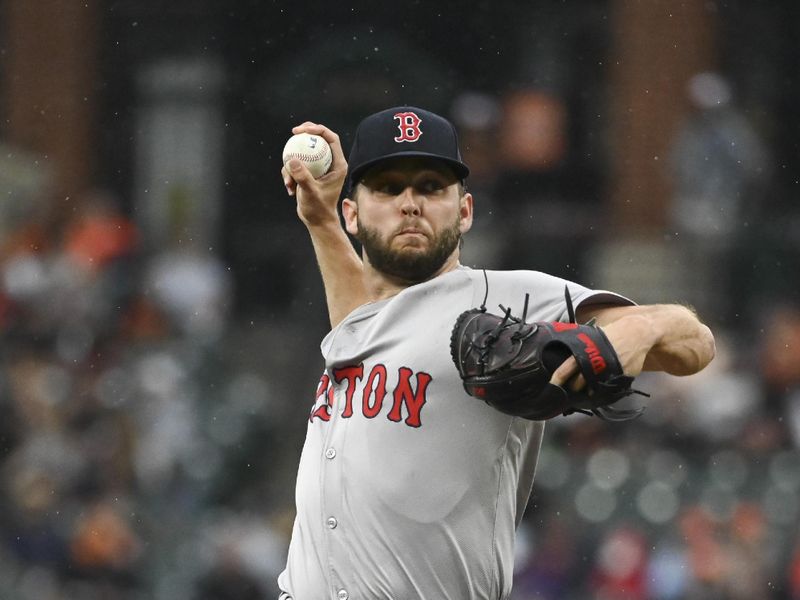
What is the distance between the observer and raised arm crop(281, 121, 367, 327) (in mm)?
3582

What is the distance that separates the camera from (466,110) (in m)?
10.8

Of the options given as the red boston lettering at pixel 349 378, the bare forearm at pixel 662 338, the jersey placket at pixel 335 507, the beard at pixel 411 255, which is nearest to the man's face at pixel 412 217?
the beard at pixel 411 255

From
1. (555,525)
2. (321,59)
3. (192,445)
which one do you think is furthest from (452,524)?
(321,59)

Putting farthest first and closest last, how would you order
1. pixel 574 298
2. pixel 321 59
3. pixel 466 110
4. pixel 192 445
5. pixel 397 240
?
pixel 321 59 → pixel 466 110 → pixel 192 445 → pixel 397 240 → pixel 574 298

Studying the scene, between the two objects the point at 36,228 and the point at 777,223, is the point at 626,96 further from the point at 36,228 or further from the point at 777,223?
the point at 36,228

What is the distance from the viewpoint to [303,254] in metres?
10.5

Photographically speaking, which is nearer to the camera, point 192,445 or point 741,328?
point 192,445

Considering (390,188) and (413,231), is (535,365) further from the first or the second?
(390,188)

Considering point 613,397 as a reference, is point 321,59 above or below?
above

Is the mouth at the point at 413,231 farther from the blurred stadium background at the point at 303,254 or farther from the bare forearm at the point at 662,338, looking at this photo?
the blurred stadium background at the point at 303,254

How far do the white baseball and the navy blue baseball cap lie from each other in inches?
15.3

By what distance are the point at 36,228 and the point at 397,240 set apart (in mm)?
6840

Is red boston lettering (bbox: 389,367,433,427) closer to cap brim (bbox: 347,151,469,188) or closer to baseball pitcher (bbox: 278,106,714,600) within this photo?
baseball pitcher (bbox: 278,106,714,600)

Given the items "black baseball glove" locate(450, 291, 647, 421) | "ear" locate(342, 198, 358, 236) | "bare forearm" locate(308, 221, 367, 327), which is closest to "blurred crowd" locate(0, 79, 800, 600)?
"bare forearm" locate(308, 221, 367, 327)
